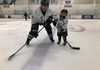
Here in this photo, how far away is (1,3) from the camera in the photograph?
8328 mm

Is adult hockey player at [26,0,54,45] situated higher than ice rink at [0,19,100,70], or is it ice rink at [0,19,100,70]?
adult hockey player at [26,0,54,45]

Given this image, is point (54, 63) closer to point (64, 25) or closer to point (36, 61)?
point (36, 61)

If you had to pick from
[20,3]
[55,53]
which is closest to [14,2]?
[20,3]

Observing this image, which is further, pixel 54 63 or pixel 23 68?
pixel 54 63

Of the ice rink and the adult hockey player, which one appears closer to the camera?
the ice rink

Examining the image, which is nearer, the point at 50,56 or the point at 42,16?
the point at 50,56

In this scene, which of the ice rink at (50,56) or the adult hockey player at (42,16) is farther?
the adult hockey player at (42,16)

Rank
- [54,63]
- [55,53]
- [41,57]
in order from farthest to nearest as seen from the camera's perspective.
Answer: [55,53]
[41,57]
[54,63]

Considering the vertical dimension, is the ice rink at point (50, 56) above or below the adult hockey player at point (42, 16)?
below

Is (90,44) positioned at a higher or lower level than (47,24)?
lower

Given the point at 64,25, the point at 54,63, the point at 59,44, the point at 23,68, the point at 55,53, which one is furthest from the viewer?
the point at 59,44

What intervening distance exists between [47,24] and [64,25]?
355 millimetres

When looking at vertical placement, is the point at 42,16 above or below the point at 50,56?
above

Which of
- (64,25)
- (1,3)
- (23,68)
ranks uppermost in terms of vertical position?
(1,3)
